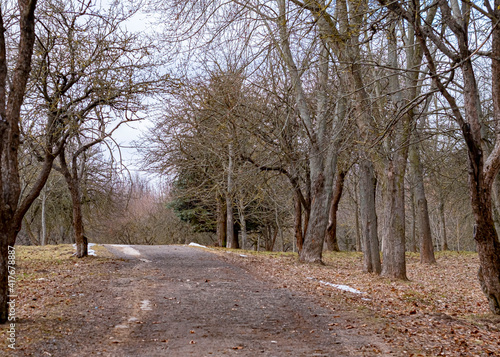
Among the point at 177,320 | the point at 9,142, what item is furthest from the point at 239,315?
the point at 9,142

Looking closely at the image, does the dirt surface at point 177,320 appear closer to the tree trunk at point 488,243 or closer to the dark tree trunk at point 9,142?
the dark tree trunk at point 9,142

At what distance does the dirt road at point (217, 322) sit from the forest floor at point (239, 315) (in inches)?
0.6

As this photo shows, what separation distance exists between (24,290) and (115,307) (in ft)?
8.76

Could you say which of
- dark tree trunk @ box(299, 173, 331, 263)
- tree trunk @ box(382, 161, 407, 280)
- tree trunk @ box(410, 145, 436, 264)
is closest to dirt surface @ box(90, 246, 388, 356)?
tree trunk @ box(382, 161, 407, 280)

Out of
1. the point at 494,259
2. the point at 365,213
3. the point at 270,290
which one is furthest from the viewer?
the point at 365,213

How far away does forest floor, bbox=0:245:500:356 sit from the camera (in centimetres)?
544

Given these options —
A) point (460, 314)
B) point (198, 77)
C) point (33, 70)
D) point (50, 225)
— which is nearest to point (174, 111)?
point (198, 77)

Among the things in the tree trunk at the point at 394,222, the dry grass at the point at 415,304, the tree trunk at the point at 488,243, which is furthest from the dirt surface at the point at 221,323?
the tree trunk at the point at 394,222

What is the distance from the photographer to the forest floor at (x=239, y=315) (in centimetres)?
544

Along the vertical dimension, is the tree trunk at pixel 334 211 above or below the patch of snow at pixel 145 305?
above

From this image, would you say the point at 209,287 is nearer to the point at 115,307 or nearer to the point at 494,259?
the point at 115,307

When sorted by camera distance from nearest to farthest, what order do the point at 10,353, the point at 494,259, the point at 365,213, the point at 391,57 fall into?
the point at 10,353 < the point at 494,259 < the point at 391,57 < the point at 365,213

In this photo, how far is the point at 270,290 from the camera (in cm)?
966

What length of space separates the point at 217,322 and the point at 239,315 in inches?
23.1
